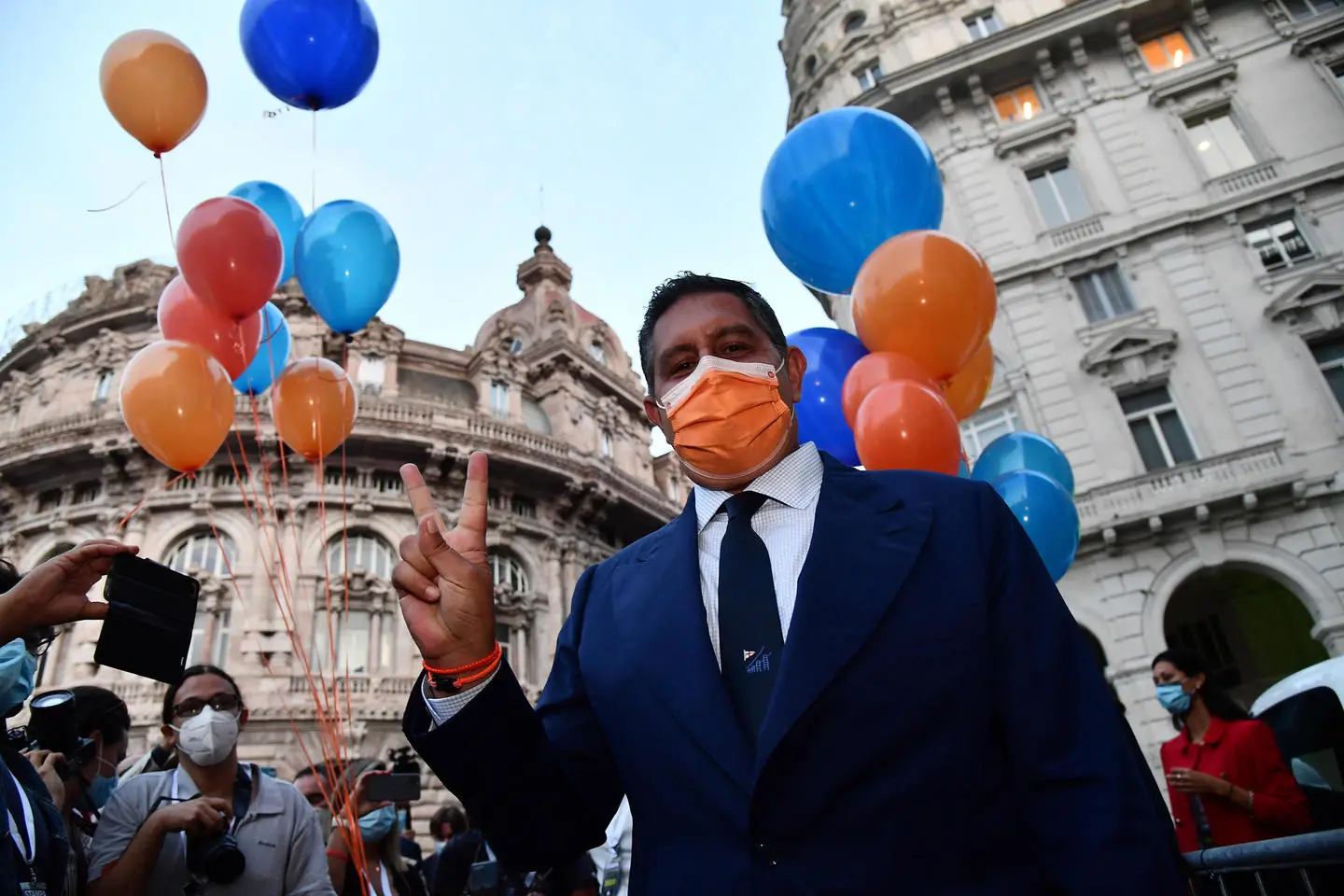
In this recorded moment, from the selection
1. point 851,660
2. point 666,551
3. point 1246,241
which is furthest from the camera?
point 1246,241

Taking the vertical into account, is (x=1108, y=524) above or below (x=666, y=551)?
above

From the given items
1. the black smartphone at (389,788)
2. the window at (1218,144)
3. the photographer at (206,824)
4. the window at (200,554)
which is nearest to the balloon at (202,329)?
the photographer at (206,824)

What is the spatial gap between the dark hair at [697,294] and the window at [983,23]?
802 inches

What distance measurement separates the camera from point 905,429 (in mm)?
4586

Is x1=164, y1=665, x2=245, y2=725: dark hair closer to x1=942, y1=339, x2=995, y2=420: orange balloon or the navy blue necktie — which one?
the navy blue necktie

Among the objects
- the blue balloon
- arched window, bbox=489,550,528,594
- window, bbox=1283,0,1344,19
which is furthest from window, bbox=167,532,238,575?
window, bbox=1283,0,1344,19

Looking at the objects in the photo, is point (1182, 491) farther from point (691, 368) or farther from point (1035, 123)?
point (691, 368)

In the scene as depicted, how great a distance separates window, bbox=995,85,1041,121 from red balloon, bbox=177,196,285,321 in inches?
656

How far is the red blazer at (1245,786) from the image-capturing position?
3861mm

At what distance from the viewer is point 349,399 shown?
7098 mm

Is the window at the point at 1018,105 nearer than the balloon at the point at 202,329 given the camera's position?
No

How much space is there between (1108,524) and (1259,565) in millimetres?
2246

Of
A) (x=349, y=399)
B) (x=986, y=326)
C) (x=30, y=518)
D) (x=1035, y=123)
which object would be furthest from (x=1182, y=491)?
(x=30, y=518)

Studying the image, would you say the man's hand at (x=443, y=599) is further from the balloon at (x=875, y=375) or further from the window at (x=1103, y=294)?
the window at (x=1103, y=294)
